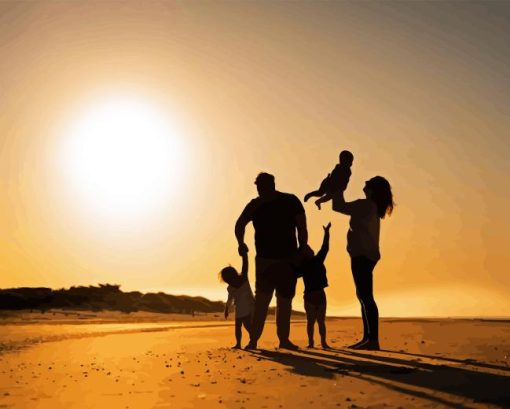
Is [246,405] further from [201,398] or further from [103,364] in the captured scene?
[103,364]

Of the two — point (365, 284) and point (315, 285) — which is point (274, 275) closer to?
point (315, 285)

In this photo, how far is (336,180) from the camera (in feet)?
43.4

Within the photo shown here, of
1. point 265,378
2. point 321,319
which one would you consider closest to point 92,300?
point 321,319

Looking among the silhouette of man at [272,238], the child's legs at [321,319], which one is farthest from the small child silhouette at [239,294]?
the child's legs at [321,319]

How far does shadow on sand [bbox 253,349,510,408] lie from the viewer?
8.13 meters

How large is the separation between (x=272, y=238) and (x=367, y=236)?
1.91 m

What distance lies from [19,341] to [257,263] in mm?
9984

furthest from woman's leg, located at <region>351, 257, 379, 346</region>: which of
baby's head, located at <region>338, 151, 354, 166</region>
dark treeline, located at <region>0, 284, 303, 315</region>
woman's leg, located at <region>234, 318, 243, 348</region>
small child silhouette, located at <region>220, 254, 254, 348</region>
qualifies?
dark treeline, located at <region>0, 284, 303, 315</region>

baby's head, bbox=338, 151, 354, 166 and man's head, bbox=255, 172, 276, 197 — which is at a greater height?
baby's head, bbox=338, 151, 354, 166


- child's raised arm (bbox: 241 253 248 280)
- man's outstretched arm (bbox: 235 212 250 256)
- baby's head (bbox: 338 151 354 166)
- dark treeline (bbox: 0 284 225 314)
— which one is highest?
dark treeline (bbox: 0 284 225 314)

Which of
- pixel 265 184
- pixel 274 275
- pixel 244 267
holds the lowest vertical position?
pixel 274 275

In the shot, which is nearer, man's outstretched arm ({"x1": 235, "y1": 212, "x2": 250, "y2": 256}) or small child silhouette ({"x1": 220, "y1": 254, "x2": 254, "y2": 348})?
man's outstretched arm ({"x1": 235, "y1": 212, "x2": 250, "y2": 256})

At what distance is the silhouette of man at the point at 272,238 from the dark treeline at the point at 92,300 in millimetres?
36487

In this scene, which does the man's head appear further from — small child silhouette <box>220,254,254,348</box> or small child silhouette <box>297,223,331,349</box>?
small child silhouette <box>220,254,254,348</box>
